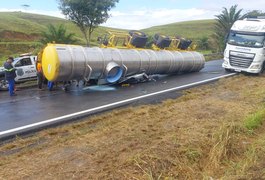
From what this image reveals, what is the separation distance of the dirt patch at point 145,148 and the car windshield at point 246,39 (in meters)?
10.4

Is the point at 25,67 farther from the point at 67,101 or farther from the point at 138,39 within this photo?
the point at 138,39

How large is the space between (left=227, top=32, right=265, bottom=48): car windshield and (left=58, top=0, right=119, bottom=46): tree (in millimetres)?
13596

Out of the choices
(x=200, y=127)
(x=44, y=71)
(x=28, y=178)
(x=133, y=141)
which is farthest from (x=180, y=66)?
(x=28, y=178)

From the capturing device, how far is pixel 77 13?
31.1 meters

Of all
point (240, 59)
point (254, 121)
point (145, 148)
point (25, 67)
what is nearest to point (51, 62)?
point (25, 67)

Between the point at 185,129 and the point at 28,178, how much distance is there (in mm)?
3970

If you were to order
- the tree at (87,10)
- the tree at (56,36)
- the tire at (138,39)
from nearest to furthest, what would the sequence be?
1. the tire at (138,39)
2. the tree at (56,36)
3. the tree at (87,10)

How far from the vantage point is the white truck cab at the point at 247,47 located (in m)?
19.8

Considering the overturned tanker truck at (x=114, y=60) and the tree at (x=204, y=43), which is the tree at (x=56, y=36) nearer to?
the overturned tanker truck at (x=114, y=60)

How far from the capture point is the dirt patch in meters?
5.75

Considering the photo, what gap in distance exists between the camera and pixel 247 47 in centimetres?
2002

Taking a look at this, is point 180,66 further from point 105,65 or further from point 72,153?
point 72,153

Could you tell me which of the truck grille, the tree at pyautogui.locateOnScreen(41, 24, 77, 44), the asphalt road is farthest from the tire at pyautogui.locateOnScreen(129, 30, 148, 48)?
the tree at pyautogui.locateOnScreen(41, 24, 77, 44)

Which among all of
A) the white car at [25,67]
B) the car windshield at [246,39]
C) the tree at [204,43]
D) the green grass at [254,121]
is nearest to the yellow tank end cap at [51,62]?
the white car at [25,67]
